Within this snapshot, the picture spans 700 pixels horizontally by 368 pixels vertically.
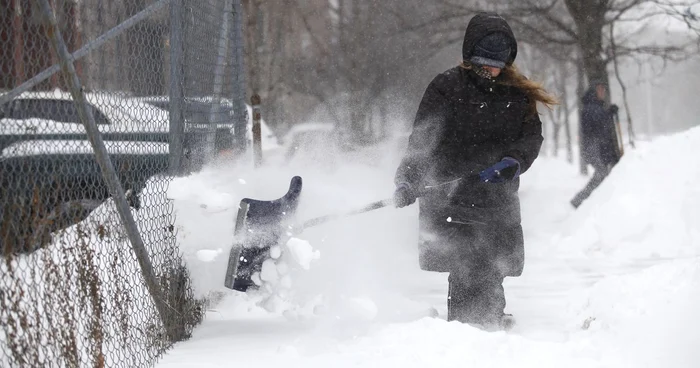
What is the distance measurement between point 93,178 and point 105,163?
263 mm

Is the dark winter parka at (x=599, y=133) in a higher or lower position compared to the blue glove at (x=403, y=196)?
lower

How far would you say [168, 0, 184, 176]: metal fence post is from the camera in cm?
532

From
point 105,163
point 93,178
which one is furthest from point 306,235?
point 105,163

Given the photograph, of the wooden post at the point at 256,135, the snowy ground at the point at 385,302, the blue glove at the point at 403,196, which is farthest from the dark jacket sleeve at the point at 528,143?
the wooden post at the point at 256,135

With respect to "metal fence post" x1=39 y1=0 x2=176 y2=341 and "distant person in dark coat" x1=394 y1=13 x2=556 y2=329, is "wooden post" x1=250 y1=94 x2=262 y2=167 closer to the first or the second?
"distant person in dark coat" x1=394 y1=13 x2=556 y2=329

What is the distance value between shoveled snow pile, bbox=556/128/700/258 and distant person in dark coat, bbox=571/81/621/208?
157cm

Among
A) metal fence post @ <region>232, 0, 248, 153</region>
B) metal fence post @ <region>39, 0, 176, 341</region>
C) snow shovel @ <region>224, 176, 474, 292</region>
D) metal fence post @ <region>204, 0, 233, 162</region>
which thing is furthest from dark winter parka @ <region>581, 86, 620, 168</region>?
metal fence post @ <region>39, 0, 176, 341</region>

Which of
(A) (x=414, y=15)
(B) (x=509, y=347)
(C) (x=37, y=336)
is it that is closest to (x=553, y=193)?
(A) (x=414, y=15)

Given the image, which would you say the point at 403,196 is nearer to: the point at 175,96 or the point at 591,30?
the point at 175,96

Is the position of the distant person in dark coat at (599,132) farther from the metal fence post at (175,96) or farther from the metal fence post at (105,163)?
the metal fence post at (105,163)

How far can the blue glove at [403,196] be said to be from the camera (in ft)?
17.5

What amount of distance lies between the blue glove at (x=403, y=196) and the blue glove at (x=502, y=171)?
1.32ft

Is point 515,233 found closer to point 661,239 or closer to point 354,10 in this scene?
point 661,239

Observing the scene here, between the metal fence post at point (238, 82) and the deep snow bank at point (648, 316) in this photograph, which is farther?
the metal fence post at point (238, 82)
